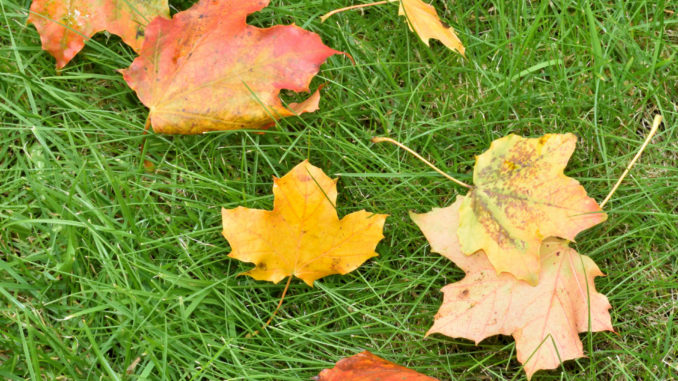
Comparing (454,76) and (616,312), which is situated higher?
(454,76)

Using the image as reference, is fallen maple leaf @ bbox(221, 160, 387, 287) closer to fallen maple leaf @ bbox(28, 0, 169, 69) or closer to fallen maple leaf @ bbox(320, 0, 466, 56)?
fallen maple leaf @ bbox(320, 0, 466, 56)

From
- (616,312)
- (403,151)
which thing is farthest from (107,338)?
(616,312)

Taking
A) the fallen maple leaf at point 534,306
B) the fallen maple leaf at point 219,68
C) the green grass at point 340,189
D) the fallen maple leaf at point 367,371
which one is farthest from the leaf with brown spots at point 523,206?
the fallen maple leaf at point 219,68

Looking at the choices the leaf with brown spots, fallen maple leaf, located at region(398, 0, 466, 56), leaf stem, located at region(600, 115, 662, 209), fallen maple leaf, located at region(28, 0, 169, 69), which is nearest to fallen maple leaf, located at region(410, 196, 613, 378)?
the leaf with brown spots

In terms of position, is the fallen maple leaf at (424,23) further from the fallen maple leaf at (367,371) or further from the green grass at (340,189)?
the fallen maple leaf at (367,371)

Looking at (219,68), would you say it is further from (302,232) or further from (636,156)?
(636,156)

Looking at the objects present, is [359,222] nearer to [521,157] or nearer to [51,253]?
[521,157]
